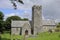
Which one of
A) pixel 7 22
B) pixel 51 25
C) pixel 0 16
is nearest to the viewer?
pixel 51 25

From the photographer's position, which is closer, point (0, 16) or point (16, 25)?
point (16, 25)

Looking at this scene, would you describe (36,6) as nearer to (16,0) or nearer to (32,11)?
(32,11)

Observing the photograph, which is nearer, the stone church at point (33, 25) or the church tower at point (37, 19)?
the stone church at point (33, 25)

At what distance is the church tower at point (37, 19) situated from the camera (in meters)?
69.2

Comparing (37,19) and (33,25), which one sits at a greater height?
(37,19)

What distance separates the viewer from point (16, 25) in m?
71.7

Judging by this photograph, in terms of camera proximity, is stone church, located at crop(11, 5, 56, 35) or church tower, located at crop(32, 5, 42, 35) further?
church tower, located at crop(32, 5, 42, 35)

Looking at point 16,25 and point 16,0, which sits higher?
point 16,0

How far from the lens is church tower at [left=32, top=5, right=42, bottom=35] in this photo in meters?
69.2

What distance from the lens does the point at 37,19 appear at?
69875mm

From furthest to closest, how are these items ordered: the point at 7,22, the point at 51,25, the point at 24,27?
the point at 7,22 → the point at 51,25 → the point at 24,27

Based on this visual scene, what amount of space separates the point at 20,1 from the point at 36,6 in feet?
191

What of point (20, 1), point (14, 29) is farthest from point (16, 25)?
point (20, 1)

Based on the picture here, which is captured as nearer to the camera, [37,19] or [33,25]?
[37,19]
